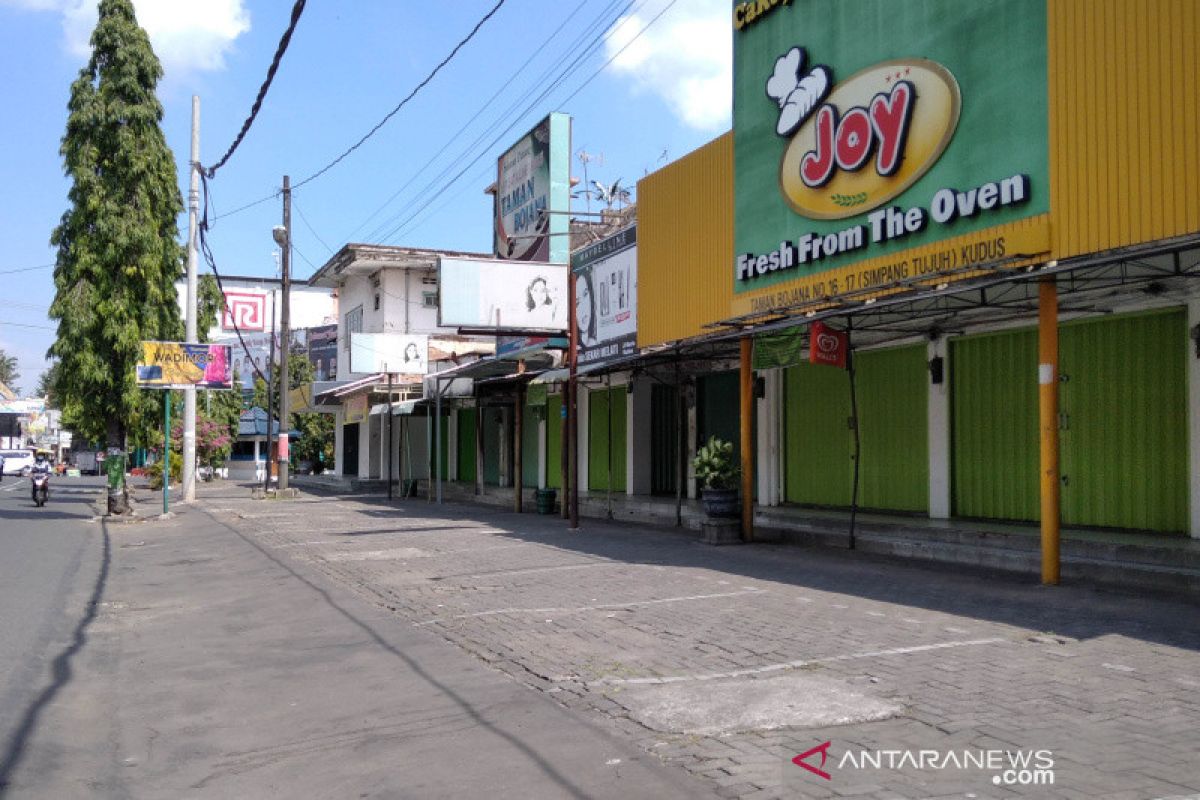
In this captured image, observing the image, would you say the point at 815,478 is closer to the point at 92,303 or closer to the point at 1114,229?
the point at 1114,229

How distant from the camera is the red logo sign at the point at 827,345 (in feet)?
41.0

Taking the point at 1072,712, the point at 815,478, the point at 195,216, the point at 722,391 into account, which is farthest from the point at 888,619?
the point at 195,216

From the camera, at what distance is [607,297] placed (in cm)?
2017

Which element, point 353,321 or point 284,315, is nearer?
point 284,315

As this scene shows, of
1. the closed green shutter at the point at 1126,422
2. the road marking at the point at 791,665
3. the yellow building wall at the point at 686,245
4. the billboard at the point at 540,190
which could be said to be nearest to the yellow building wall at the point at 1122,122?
the closed green shutter at the point at 1126,422

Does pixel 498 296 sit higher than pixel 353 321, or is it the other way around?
pixel 353 321

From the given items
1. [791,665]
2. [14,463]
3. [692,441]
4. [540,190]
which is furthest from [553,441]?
[14,463]

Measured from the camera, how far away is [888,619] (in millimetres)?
8391

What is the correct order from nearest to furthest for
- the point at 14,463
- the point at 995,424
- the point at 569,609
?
the point at 569,609
the point at 995,424
the point at 14,463

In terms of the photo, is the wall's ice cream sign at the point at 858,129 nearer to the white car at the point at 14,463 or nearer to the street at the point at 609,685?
the street at the point at 609,685

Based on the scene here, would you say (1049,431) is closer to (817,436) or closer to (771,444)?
(817,436)

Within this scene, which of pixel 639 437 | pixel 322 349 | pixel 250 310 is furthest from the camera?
pixel 250 310

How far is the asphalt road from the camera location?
6.55 m

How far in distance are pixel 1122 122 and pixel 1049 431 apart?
2.94 metres
